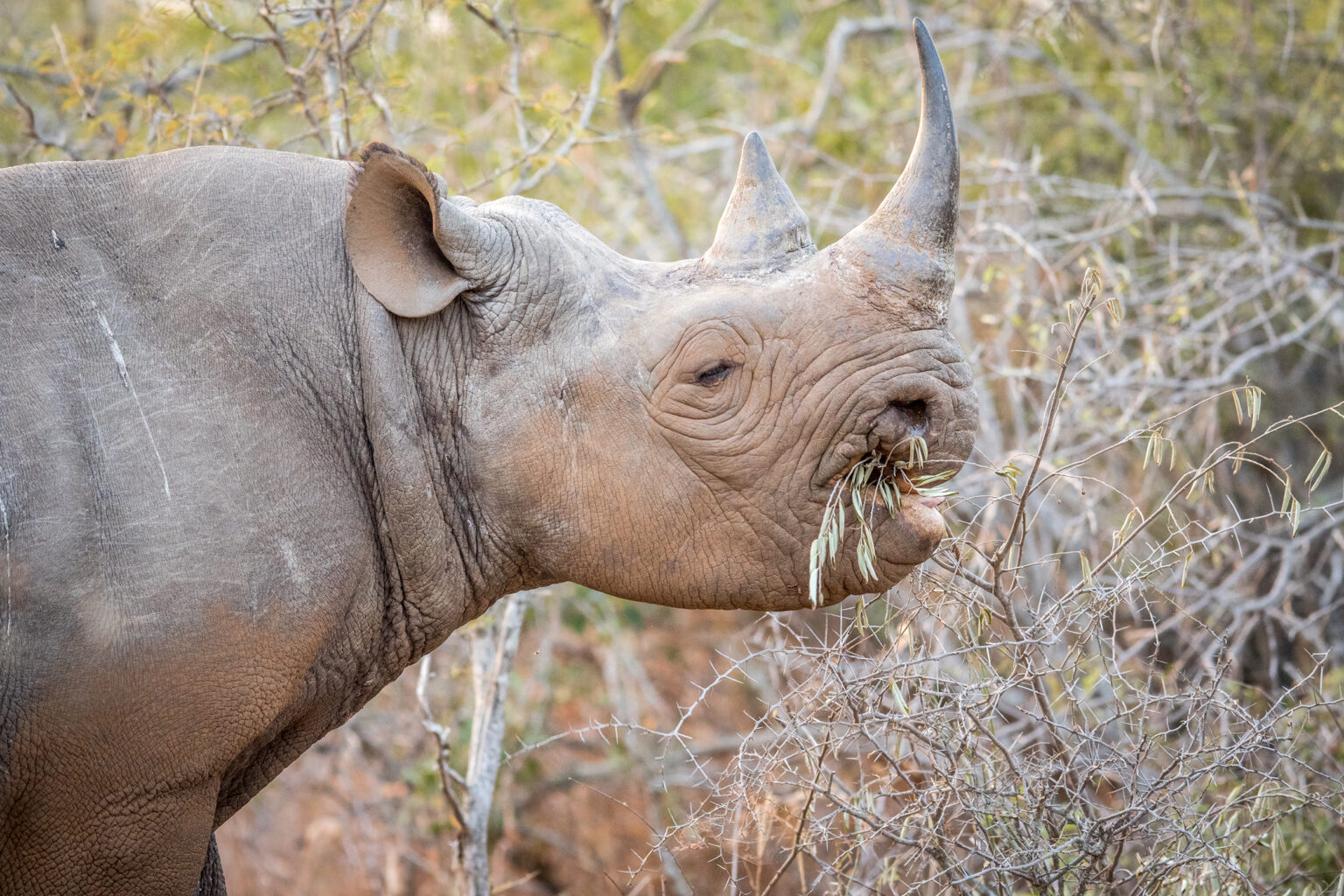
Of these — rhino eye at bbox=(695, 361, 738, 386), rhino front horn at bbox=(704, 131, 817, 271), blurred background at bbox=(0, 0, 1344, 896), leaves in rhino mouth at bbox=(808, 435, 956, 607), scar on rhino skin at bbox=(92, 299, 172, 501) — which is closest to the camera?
scar on rhino skin at bbox=(92, 299, 172, 501)

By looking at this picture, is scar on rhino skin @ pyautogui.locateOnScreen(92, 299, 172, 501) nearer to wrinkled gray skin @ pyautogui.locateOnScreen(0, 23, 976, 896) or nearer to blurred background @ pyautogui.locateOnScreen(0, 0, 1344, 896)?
wrinkled gray skin @ pyautogui.locateOnScreen(0, 23, 976, 896)

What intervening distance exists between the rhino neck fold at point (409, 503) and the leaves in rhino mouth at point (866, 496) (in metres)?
0.94

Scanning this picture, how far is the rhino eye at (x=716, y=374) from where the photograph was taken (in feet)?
10.2

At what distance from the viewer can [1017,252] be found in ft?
24.7

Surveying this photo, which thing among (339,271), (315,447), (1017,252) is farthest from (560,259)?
(1017,252)

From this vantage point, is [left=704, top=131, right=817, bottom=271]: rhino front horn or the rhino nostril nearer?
the rhino nostril

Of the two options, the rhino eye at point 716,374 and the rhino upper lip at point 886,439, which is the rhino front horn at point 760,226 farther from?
the rhino upper lip at point 886,439

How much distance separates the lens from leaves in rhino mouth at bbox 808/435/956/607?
2979 mm

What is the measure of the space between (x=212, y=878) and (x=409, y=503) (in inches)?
54.6

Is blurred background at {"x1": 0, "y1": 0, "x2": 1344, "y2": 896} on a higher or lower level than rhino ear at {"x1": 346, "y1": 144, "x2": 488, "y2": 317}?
lower

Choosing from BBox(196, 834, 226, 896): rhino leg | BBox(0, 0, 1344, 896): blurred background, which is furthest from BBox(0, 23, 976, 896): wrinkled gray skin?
BBox(0, 0, 1344, 896): blurred background

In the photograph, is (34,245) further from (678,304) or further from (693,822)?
(693,822)

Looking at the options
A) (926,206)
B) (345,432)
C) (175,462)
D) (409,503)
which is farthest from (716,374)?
(175,462)

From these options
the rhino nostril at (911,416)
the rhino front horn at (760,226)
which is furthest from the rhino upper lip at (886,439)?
the rhino front horn at (760,226)
